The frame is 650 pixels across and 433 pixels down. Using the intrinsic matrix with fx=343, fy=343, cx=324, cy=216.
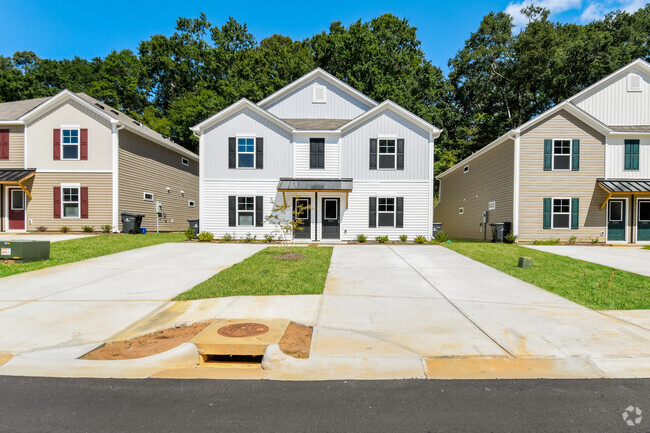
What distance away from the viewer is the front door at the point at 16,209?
60.5 ft

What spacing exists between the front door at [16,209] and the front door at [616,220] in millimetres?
30791

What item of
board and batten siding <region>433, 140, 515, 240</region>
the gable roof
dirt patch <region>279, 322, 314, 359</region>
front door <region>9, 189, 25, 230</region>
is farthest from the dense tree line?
dirt patch <region>279, 322, 314, 359</region>

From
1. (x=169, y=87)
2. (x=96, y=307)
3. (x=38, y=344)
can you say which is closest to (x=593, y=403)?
(x=38, y=344)

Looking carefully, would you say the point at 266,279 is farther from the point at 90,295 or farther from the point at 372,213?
the point at 372,213

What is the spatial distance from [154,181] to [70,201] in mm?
4484

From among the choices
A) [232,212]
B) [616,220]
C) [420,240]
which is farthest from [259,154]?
[616,220]

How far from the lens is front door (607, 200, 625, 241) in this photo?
57.8 ft

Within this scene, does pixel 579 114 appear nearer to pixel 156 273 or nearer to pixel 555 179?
pixel 555 179

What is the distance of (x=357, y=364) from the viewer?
3947 mm

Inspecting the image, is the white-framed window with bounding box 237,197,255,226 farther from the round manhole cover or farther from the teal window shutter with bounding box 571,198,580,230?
the teal window shutter with bounding box 571,198,580,230

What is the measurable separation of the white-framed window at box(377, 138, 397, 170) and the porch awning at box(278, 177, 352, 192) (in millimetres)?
1934

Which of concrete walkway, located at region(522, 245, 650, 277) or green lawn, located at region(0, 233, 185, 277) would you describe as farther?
concrete walkway, located at region(522, 245, 650, 277)

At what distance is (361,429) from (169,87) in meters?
48.1

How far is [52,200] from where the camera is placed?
60.2 ft
